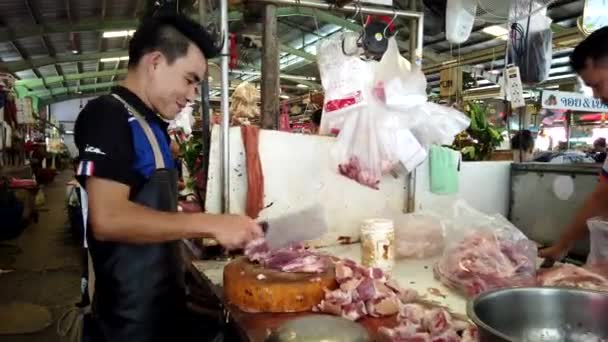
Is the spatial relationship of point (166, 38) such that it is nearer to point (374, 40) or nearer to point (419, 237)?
point (374, 40)

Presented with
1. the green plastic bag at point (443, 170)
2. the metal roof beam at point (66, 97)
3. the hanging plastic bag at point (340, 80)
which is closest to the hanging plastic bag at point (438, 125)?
the green plastic bag at point (443, 170)

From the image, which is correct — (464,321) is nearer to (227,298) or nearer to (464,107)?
(227,298)

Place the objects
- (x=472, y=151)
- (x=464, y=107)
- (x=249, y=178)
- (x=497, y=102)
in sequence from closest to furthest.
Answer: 1. (x=249, y=178)
2. (x=472, y=151)
3. (x=464, y=107)
4. (x=497, y=102)

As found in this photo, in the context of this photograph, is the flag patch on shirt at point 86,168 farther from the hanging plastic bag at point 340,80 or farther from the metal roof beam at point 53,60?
the metal roof beam at point 53,60

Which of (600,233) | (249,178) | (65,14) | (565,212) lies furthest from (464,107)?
(65,14)

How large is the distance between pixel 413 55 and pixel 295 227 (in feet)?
4.40

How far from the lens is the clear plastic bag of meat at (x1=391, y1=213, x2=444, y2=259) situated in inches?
90.9

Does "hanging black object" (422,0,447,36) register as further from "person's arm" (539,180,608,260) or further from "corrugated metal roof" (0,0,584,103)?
"corrugated metal roof" (0,0,584,103)

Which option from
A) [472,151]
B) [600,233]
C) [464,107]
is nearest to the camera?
[600,233]

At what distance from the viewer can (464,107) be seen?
4328 mm

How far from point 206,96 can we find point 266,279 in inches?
51.3

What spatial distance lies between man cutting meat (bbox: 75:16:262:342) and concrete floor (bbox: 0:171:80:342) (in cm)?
331

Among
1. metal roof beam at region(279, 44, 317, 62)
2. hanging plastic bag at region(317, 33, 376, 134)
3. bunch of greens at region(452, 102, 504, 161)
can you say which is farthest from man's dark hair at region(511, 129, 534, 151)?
metal roof beam at region(279, 44, 317, 62)

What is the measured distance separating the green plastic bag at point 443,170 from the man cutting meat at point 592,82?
0.63m
